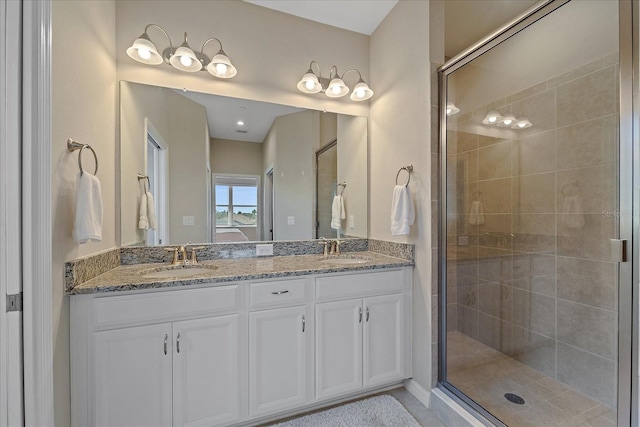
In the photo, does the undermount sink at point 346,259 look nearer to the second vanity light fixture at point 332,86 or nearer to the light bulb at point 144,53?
the second vanity light fixture at point 332,86

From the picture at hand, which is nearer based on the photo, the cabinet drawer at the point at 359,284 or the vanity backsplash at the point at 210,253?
the vanity backsplash at the point at 210,253

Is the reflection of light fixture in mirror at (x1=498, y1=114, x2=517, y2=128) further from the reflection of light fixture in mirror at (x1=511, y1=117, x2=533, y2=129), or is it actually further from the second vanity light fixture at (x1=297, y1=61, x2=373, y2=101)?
the second vanity light fixture at (x1=297, y1=61, x2=373, y2=101)

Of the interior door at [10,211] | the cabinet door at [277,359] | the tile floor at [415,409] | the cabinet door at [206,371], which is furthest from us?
the tile floor at [415,409]

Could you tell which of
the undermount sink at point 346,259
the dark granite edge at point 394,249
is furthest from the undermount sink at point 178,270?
the dark granite edge at point 394,249

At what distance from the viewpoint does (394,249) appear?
2.03 metres

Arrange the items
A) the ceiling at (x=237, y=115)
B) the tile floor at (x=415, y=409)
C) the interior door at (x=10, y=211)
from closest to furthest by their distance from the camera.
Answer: the interior door at (x=10, y=211) < the tile floor at (x=415, y=409) < the ceiling at (x=237, y=115)

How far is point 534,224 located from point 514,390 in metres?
1.15

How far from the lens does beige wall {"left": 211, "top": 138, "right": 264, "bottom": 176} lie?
2033mm

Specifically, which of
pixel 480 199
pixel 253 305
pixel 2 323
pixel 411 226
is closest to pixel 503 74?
pixel 480 199

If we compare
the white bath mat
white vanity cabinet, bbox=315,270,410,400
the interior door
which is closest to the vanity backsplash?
the interior door

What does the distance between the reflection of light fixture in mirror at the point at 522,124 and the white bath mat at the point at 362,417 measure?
2.16 metres

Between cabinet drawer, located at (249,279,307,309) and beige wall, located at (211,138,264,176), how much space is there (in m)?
0.94

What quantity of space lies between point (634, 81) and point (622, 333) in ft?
3.02

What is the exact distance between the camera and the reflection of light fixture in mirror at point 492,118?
7.02 ft
